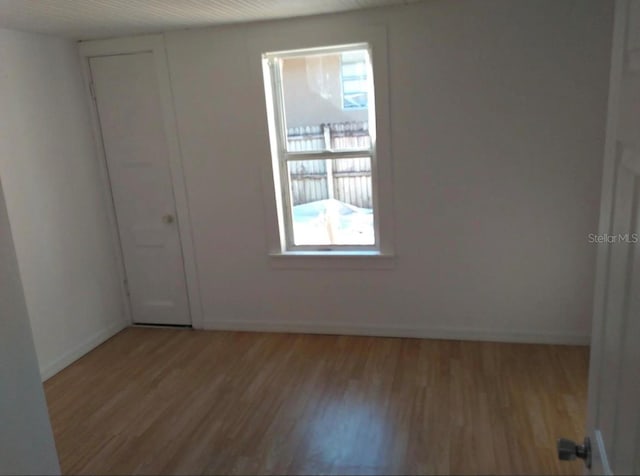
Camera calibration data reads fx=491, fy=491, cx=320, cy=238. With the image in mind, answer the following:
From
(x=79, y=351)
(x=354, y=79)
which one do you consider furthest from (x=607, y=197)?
(x=79, y=351)

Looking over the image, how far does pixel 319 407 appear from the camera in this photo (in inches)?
108

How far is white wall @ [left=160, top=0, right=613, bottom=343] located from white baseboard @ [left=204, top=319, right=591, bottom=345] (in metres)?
0.01

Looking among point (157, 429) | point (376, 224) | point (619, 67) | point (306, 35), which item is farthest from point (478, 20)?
point (157, 429)

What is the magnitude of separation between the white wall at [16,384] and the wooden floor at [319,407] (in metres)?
0.89

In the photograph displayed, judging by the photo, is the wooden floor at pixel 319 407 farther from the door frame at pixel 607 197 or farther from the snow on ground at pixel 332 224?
the door frame at pixel 607 197

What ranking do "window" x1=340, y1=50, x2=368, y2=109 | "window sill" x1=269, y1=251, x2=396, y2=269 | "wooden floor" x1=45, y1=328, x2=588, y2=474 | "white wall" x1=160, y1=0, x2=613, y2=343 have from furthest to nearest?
1. "window sill" x1=269, y1=251, x2=396, y2=269
2. "window" x1=340, y1=50, x2=368, y2=109
3. "white wall" x1=160, y1=0, x2=613, y2=343
4. "wooden floor" x1=45, y1=328, x2=588, y2=474

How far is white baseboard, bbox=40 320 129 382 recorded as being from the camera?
328 centimetres

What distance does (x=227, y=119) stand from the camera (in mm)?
3451

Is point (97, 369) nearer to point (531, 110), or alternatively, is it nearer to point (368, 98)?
point (368, 98)

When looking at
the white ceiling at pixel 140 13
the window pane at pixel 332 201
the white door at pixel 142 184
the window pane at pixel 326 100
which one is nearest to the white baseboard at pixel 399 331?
the white door at pixel 142 184

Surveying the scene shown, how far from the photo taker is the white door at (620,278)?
0.78 m

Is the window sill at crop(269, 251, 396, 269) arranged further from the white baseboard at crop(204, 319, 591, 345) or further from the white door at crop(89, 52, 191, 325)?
the white door at crop(89, 52, 191, 325)

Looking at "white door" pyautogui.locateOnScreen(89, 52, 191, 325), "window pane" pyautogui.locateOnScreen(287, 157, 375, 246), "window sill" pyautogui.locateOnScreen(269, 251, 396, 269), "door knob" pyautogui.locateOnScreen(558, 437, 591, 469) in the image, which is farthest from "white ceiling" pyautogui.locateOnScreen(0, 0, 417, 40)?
"door knob" pyautogui.locateOnScreen(558, 437, 591, 469)

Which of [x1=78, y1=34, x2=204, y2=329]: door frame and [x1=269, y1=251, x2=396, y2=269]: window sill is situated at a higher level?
[x1=78, y1=34, x2=204, y2=329]: door frame
